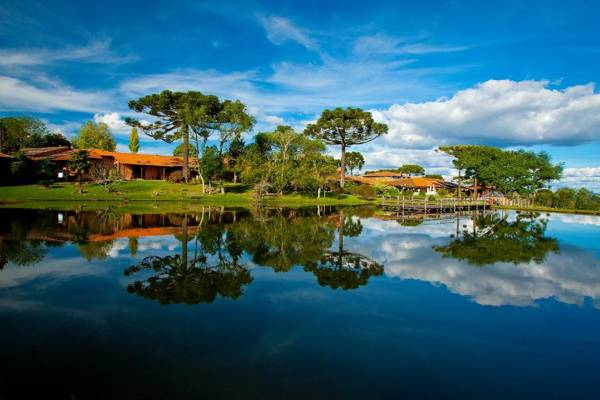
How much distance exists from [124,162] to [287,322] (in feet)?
178

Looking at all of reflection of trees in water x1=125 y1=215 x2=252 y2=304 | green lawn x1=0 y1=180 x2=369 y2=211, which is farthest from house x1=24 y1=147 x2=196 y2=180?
reflection of trees in water x1=125 y1=215 x2=252 y2=304

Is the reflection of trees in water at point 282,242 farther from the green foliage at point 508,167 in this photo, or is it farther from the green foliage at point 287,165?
the green foliage at point 508,167

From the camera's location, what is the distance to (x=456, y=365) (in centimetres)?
616

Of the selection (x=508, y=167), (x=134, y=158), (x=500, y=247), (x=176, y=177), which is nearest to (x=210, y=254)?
(x=500, y=247)

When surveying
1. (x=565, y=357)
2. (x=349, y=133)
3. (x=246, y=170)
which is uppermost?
(x=349, y=133)

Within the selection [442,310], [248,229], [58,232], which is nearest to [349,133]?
[248,229]

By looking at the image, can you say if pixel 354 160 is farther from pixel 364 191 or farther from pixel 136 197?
pixel 136 197

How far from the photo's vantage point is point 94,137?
230ft

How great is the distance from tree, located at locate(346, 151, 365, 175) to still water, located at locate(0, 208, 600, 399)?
8382 cm

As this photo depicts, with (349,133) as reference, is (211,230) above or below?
below

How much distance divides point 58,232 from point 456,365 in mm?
18298

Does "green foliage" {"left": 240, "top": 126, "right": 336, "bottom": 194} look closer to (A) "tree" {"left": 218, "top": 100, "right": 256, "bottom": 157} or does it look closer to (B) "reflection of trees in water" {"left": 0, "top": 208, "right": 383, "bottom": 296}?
(A) "tree" {"left": 218, "top": 100, "right": 256, "bottom": 157}

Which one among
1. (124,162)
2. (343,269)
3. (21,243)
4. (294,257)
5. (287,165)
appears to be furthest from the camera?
(124,162)

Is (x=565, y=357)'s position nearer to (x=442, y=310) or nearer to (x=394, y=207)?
(x=442, y=310)
